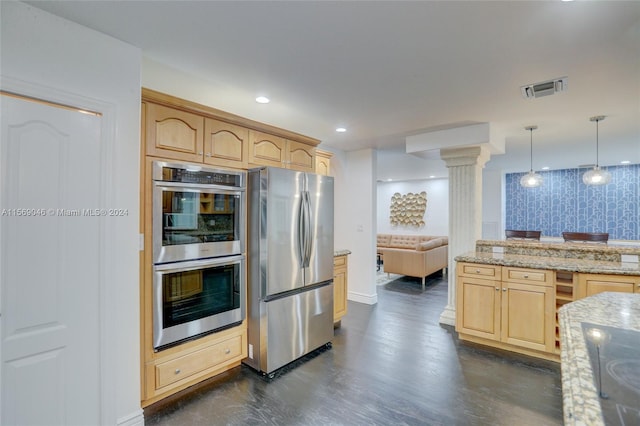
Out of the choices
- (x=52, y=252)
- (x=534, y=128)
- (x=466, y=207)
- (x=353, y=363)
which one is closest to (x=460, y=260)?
(x=466, y=207)

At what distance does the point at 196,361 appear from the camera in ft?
7.80

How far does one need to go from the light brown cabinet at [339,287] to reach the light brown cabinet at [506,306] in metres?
1.35

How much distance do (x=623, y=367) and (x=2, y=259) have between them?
263 centimetres

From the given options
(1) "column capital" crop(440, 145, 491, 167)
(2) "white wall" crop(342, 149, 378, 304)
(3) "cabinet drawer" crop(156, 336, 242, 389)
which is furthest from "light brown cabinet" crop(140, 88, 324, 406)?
(1) "column capital" crop(440, 145, 491, 167)

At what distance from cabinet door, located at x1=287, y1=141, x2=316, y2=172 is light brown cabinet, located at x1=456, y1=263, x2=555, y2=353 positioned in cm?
208

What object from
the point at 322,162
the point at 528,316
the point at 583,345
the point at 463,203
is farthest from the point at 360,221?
the point at 583,345

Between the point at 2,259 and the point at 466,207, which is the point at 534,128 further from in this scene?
the point at 2,259

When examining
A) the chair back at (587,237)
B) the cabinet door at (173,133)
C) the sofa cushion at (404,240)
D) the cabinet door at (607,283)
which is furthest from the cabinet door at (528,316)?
the sofa cushion at (404,240)

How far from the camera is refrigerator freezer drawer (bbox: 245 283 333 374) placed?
8.58 ft

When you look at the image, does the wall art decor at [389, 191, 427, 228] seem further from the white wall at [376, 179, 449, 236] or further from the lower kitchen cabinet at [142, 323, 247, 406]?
the lower kitchen cabinet at [142, 323, 247, 406]

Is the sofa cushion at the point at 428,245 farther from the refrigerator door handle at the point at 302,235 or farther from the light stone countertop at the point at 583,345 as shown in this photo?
the light stone countertop at the point at 583,345

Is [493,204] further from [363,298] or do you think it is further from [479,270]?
[479,270]

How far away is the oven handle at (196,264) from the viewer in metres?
2.13

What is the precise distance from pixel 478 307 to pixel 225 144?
3.12 metres
